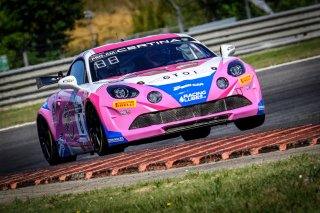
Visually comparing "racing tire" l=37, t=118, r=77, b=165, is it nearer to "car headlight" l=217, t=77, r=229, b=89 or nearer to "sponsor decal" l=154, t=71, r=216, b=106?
"sponsor decal" l=154, t=71, r=216, b=106

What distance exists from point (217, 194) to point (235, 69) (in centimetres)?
411

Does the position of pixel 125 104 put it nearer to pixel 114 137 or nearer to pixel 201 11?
pixel 114 137

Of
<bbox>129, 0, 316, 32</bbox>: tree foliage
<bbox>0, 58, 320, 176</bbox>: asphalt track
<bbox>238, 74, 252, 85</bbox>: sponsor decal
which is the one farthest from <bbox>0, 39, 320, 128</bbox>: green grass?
<bbox>238, 74, 252, 85</bbox>: sponsor decal

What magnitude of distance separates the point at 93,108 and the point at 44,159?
9.57 feet

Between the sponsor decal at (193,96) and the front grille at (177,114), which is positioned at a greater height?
the sponsor decal at (193,96)

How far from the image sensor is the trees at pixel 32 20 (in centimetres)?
4700

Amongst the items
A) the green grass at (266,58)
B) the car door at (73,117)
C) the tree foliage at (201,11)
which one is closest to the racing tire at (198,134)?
the car door at (73,117)

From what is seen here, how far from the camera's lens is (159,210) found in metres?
5.95

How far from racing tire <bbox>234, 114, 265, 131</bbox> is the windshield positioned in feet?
2.89

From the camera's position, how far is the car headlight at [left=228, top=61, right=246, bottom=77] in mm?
9977

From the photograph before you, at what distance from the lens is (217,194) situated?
609cm

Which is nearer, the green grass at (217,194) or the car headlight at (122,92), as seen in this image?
the green grass at (217,194)

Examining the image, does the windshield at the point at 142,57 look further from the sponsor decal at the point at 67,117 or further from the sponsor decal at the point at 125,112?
the sponsor decal at the point at 125,112

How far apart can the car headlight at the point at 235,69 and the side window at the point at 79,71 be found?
6.29 ft
